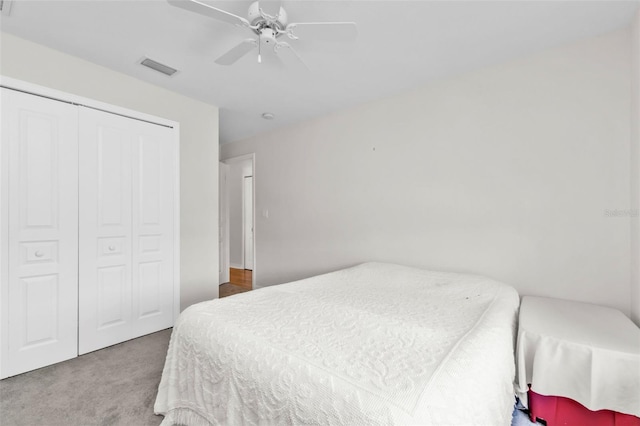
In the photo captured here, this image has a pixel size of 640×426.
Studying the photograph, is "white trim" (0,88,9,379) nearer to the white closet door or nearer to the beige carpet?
the white closet door

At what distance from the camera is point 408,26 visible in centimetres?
180

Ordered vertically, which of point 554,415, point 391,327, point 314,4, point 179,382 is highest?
point 314,4

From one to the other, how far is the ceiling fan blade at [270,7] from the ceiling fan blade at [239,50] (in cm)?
16

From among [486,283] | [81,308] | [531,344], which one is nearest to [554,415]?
[531,344]

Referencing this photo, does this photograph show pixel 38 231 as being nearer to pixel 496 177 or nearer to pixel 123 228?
pixel 123 228

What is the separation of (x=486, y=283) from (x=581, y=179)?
37.6 inches

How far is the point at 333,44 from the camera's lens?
1.99 meters

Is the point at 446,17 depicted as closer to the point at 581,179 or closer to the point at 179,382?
the point at 581,179

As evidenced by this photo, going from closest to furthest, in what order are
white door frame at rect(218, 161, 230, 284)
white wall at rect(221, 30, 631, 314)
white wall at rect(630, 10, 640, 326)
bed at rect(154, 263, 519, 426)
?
bed at rect(154, 263, 519, 426) → white wall at rect(630, 10, 640, 326) → white wall at rect(221, 30, 631, 314) → white door frame at rect(218, 161, 230, 284)

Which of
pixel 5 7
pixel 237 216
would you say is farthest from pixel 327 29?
pixel 237 216

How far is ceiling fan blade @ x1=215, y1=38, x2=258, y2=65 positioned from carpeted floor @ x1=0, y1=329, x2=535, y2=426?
2.13m

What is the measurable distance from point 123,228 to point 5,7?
5.15ft

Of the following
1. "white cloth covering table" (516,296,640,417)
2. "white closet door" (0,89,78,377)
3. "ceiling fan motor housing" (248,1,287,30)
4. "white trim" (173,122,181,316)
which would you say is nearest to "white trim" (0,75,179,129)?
"white closet door" (0,89,78,377)

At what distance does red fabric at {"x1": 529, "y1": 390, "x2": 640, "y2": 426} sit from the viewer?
1.27 meters
